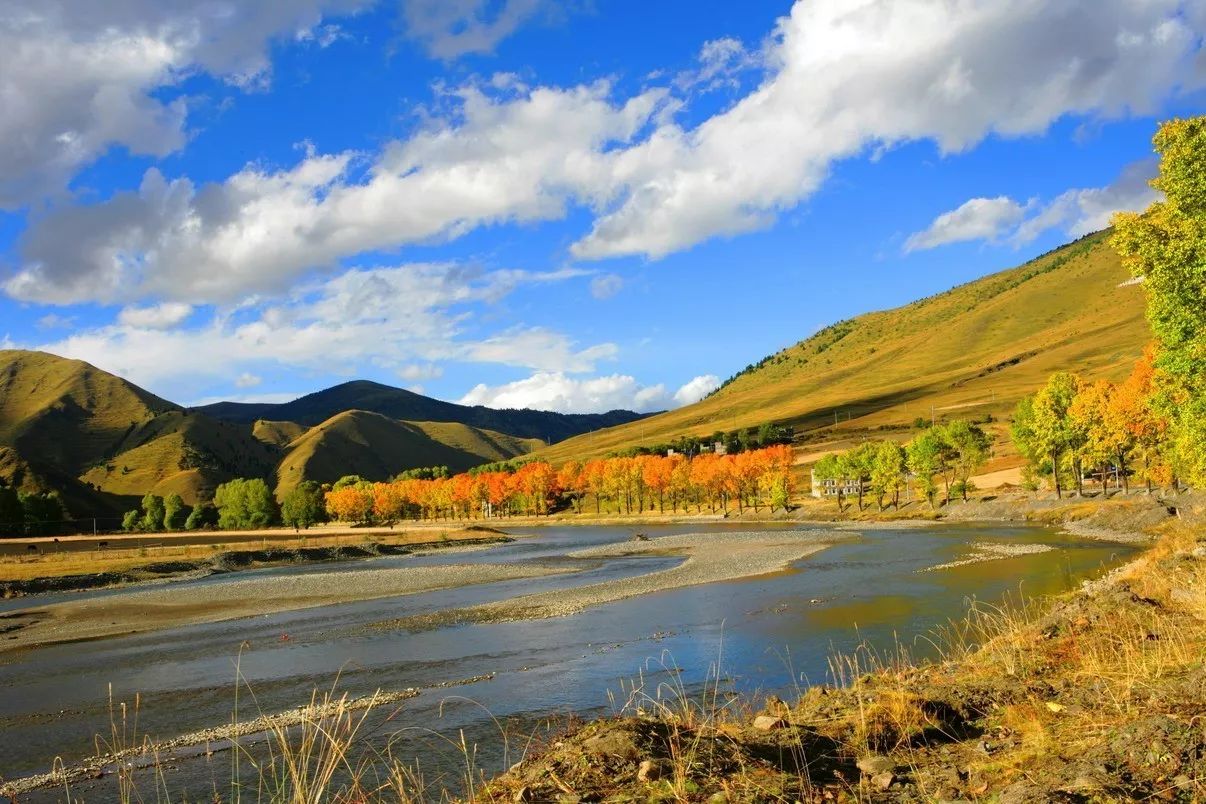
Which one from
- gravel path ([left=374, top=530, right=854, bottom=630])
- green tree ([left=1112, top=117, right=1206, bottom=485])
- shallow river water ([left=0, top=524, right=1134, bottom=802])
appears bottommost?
gravel path ([left=374, top=530, right=854, bottom=630])

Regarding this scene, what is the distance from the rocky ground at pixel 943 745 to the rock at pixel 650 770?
3 cm

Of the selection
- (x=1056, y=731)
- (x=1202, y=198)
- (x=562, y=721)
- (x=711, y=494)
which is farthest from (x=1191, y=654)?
(x=711, y=494)

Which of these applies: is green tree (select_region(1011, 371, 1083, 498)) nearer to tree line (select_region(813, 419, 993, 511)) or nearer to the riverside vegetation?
tree line (select_region(813, 419, 993, 511))

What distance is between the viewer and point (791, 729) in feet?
35.9

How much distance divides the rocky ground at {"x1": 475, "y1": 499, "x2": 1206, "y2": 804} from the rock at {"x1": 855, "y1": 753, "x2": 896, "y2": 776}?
0.02 m

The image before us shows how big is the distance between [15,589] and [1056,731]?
81.8 meters

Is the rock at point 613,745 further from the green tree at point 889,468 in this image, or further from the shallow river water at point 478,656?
the green tree at point 889,468

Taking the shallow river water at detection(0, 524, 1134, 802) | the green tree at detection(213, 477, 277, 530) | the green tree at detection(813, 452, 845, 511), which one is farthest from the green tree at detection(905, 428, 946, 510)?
the green tree at detection(213, 477, 277, 530)

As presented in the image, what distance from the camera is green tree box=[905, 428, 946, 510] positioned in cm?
11425

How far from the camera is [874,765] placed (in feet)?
31.0

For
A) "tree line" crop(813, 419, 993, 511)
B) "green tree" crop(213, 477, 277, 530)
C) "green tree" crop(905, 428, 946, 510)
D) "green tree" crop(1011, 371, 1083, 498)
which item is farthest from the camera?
"green tree" crop(213, 477, 277, 530)

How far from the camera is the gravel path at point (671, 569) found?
4172 centimetres

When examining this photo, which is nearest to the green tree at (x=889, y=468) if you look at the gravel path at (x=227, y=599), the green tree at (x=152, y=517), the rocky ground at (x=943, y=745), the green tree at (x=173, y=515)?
the gravel path at (x=227, y=599)

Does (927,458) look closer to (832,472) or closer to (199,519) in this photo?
(832,472)
